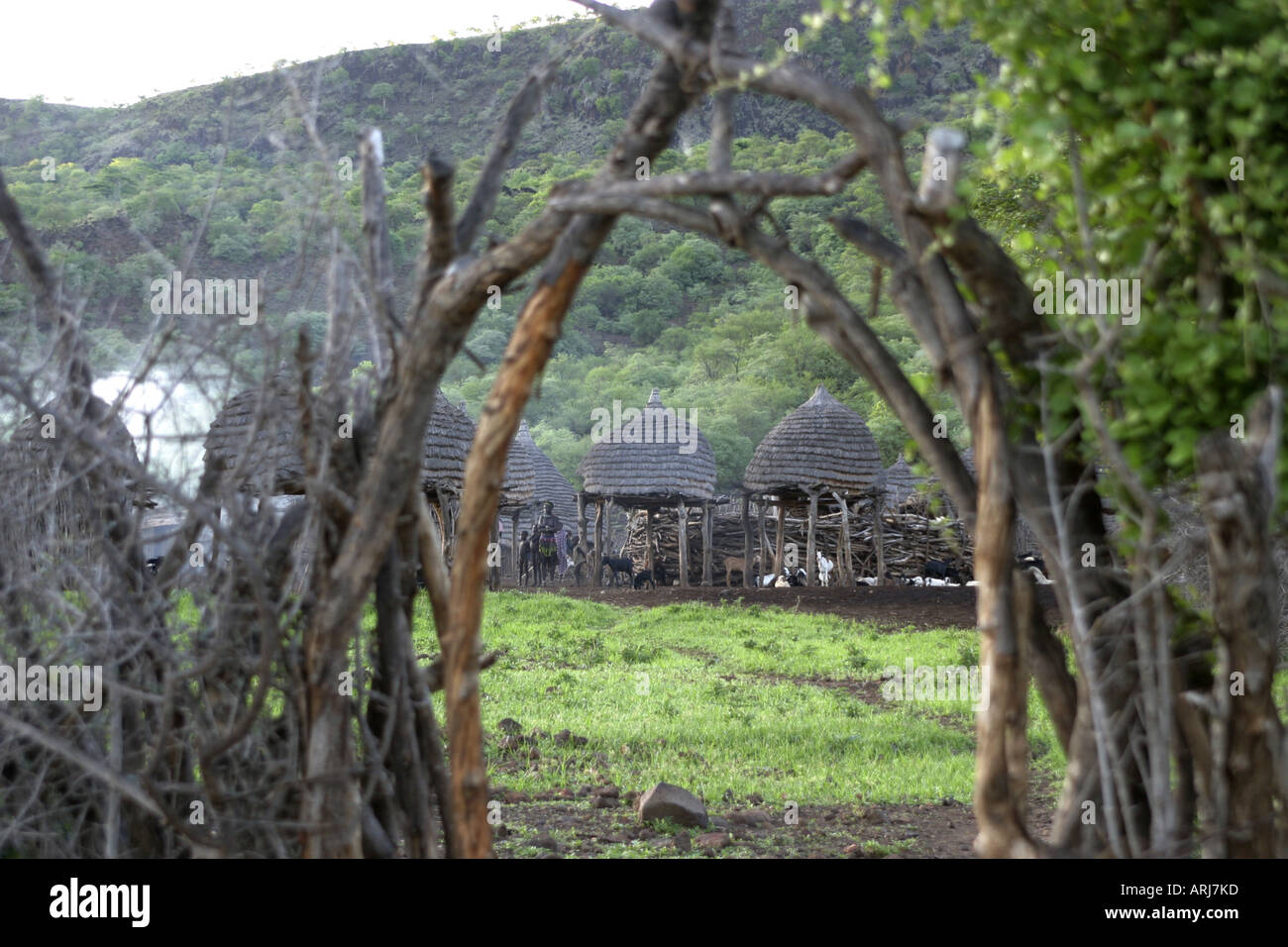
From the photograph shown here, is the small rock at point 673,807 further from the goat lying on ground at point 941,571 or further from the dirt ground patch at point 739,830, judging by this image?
the goat lying on ground at point 941,571

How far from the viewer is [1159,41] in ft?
9.39

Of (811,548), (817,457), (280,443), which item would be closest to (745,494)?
(817,457)

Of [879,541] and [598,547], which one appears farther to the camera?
[598,547]

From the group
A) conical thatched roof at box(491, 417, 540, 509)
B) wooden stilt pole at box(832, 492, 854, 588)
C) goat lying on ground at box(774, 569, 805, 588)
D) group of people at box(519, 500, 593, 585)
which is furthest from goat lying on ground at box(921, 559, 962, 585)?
conical thatched roof at box(491, 417, 540, 509)

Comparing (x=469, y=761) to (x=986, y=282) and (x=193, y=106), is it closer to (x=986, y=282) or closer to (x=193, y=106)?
(x=986, y=282)

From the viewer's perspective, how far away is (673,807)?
5621 mm

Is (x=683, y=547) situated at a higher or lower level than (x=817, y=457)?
lower

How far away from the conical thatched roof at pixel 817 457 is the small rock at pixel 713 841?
17139mm

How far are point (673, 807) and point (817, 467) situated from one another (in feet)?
56.3

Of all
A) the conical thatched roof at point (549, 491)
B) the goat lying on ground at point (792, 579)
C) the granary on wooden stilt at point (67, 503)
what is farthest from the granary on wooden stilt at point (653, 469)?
the granary on wooden stilt at point (67, 503)

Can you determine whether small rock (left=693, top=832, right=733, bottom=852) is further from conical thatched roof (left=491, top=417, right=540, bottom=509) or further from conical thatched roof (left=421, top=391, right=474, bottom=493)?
conical thatched roof (left=491, top=417, right=540, bottom=509)

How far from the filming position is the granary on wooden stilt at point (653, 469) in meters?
24.4

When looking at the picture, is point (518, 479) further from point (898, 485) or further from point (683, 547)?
point (898, 485)
